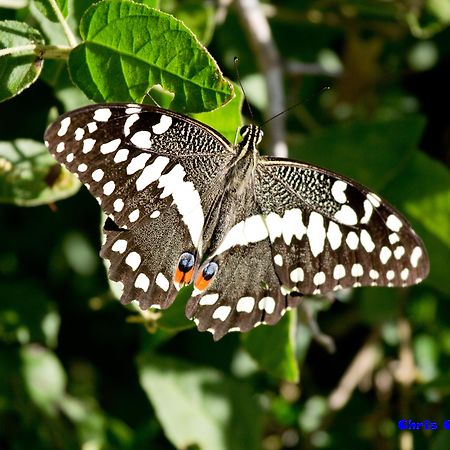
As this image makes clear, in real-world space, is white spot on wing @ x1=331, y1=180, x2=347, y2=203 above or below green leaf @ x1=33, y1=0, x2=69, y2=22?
below

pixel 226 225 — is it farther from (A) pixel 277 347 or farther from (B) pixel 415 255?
(B) pixel 415 255

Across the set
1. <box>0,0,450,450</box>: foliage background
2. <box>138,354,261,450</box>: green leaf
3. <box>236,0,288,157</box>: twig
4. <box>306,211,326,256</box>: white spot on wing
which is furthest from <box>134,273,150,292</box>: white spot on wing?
<box>236,0,288,157</box>: twig

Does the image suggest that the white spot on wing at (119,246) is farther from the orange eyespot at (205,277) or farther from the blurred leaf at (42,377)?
the blurred leaf at (42,377)

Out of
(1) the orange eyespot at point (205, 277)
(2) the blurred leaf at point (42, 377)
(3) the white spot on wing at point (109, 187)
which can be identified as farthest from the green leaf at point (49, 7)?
(2) the blurred leaf at point (42, 377)

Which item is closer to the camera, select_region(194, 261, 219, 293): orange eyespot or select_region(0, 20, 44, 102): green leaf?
select_region(0, 20, 44, 102): green leaf

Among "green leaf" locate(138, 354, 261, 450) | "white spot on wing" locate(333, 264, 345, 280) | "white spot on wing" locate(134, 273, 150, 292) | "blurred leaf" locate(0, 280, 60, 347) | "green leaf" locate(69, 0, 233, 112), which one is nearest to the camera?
"green leaf" locate(69, 0, 233, 112)

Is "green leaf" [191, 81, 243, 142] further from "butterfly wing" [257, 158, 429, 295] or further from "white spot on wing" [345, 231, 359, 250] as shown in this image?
"white spot on wing" [345, 231, 359, 250]
